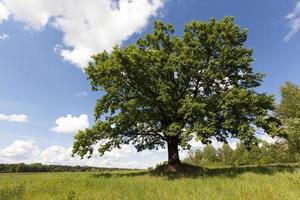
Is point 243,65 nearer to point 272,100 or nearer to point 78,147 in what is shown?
point 272,100

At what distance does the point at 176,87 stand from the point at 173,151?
644 centimetres

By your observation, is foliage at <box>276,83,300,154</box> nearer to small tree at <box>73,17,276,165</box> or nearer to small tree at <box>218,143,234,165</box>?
small tree at <box>73,17,276,165</box>

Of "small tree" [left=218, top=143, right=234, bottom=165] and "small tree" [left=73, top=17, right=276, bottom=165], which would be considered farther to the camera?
"small tree" [left=218, top=143, right=234, bottom=165]

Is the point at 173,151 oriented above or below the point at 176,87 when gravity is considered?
below

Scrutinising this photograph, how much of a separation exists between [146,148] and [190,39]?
1228 centimetres

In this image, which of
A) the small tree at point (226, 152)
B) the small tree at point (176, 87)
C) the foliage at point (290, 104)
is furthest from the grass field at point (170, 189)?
the small tree at point (226, 152)

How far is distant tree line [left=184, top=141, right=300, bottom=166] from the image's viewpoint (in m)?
51.8

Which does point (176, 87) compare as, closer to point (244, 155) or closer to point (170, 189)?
point (170, 189)

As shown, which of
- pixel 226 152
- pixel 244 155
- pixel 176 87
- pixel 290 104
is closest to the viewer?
pixel 176 87

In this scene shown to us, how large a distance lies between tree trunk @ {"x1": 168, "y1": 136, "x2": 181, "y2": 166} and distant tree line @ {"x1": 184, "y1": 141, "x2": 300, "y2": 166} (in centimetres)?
2547

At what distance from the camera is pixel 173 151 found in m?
27.5

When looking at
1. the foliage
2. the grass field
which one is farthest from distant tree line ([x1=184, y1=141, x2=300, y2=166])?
the grass field

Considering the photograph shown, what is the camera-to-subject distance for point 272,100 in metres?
24.0

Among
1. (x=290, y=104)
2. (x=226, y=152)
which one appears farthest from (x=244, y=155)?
(x=290, y=104)
